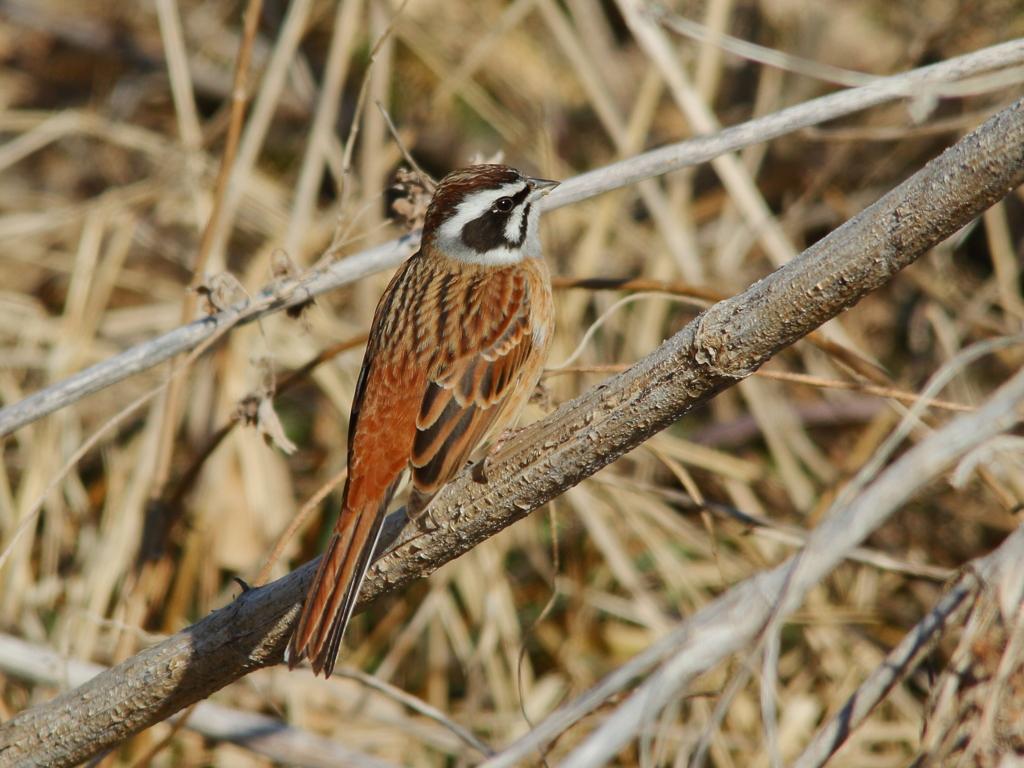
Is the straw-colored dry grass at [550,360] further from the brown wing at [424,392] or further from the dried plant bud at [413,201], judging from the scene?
the dried plant bud at [413,201]

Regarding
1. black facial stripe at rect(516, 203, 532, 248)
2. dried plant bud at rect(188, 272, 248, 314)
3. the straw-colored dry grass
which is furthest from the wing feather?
dried plant bud at rect(188, 272, 248, 314)

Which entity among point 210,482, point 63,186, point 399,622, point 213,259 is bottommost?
point 399,622

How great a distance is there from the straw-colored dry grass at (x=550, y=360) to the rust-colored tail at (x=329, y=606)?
30.3 inches

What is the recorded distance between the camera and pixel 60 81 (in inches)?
279

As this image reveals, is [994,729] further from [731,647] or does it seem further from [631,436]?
[631,436]

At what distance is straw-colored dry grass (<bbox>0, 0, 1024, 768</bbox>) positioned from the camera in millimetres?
4523

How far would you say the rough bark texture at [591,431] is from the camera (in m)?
2.03

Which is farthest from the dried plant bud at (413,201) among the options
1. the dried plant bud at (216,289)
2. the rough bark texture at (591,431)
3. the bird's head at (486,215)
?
the rough bark texture at (591,431)

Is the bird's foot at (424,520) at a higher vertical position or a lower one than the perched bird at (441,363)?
lower

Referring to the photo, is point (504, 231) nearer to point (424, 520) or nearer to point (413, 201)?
point (413, 201)

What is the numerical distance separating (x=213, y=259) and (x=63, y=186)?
249 cm

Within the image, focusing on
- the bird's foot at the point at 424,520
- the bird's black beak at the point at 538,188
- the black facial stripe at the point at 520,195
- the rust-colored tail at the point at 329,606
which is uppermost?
the black facial stripe at the point at 520,195

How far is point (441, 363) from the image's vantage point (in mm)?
3240

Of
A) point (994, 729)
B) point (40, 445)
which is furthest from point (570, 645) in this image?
point (994, 729)
